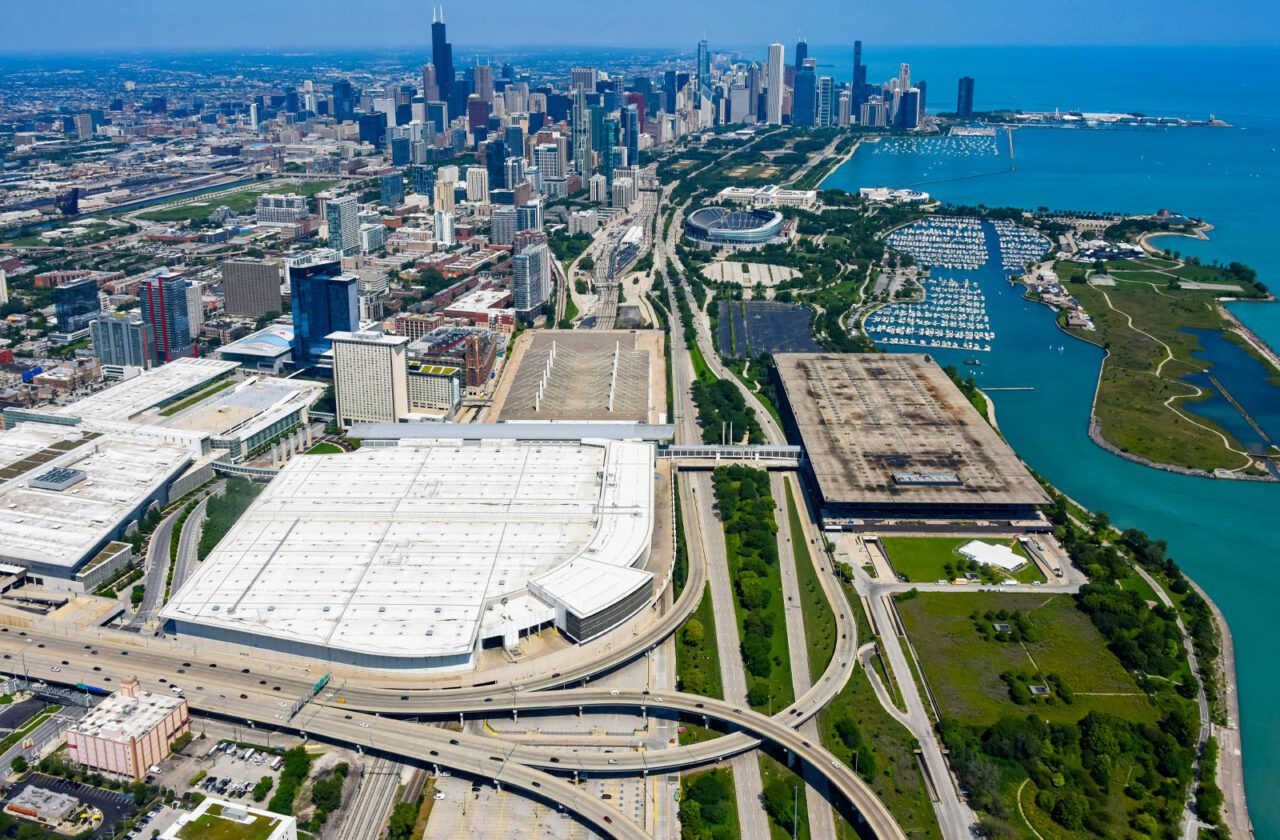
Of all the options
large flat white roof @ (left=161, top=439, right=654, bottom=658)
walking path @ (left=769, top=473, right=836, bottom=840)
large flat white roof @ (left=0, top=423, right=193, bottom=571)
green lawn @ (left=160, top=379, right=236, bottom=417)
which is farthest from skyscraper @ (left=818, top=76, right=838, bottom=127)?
large flat white roof @ (left=0, top=423, right=193, bottom=571)

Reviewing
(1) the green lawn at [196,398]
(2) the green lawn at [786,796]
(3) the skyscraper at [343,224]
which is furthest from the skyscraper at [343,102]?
(2) the green lawn at [786,796]

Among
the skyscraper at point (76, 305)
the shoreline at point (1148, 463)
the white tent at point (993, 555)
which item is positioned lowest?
the white tent at point (993, 555)

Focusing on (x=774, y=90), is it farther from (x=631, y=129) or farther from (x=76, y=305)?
(x=76, y=305)

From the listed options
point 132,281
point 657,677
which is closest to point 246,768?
point 657,677

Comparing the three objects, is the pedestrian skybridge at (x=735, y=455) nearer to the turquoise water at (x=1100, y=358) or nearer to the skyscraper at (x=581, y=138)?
the turquoise water at (x=1100, y=358)

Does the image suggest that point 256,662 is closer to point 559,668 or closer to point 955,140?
point 559,668

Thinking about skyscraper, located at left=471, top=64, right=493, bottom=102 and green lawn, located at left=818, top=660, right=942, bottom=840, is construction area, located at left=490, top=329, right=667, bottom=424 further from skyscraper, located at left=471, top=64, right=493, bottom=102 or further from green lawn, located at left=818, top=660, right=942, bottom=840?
skyscraper, located at left=471, top=64, right=493, bottom=102
